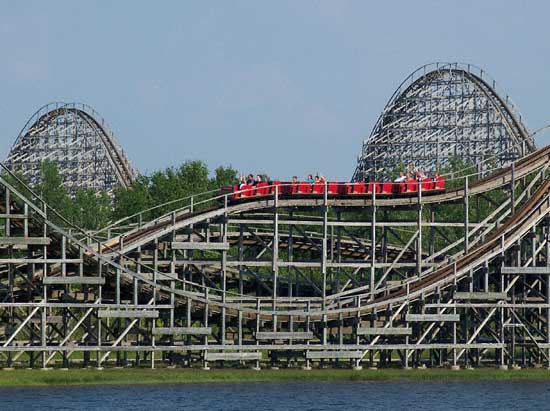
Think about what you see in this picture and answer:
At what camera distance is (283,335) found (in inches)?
2805

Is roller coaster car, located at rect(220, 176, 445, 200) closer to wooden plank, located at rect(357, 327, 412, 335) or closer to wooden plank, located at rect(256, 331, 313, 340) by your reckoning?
wooden plank, located at rect(256, 331, 313, 340)

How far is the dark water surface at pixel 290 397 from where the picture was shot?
60344 millimetres

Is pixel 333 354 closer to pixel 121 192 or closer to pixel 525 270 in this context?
pixel 525 270

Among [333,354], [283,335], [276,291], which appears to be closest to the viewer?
[283,335]

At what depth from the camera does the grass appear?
6554 cm

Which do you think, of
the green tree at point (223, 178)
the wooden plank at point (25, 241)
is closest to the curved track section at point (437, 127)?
the green tree at point (223, 178)

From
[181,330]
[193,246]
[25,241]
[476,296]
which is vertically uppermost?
[193,246]

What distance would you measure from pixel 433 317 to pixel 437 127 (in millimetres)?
48221

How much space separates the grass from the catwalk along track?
102 centimetres

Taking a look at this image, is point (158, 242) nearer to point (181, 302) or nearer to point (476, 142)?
point (181, 302)

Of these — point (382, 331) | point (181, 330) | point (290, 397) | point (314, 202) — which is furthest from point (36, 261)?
point (382, 331)

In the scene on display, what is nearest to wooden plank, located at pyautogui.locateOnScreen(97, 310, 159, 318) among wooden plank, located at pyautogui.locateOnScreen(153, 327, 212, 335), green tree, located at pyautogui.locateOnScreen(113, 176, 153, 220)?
wooden plank, located at pyautogui.locateOnScreen(153, 327, 212, 335)

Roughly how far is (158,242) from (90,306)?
18.5ft

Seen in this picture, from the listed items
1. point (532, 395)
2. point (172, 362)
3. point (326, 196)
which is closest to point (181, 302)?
point (172, 362)
